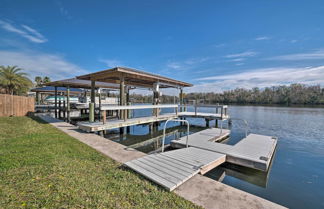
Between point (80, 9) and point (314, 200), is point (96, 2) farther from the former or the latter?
point (314, 200)

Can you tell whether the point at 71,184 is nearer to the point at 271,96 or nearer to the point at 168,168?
the point at 168,168

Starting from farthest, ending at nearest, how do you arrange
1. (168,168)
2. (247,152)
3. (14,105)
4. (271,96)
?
(271,96) < (14,105) < (247,152) < (168,168)

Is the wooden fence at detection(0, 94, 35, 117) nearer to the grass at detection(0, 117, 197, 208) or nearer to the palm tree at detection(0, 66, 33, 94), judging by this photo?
the palm tree at detection(0, 66, 33, 94)

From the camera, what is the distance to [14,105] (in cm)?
1046

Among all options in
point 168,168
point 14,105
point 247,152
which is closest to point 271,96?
point 247,152

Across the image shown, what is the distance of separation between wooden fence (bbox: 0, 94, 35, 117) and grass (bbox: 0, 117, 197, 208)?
375 inches

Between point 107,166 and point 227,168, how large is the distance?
3.62m

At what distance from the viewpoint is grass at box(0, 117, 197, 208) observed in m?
1.89

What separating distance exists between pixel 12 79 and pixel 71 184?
20521 millimetres

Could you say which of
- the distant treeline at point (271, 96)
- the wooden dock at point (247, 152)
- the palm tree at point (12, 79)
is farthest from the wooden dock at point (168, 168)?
the distant treeline at point (271, 96)

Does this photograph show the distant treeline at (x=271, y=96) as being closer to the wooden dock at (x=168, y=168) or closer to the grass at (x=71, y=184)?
the grass at (x=71, y=184)

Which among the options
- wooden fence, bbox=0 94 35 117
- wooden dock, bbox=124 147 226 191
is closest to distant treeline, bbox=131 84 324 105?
wooden fence, bbox=0 94 35 117

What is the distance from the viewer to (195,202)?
198cm

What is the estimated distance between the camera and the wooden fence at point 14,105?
9844 mm
